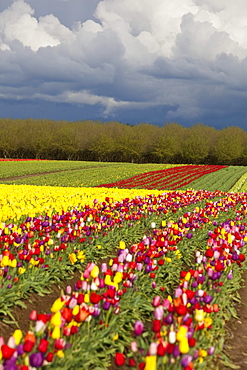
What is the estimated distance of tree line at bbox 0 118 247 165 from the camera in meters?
96.5

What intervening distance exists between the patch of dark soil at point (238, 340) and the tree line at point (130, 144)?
90.3 m

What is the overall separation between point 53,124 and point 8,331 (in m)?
113

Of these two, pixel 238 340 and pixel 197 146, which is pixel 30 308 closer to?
pixel 238 340

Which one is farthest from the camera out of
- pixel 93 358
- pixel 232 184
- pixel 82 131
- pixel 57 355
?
pixel 82 131

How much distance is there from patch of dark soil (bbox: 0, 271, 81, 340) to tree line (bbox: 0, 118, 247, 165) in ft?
297

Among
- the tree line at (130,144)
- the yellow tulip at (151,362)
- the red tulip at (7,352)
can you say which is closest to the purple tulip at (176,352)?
the yellow tulip at (151,362)

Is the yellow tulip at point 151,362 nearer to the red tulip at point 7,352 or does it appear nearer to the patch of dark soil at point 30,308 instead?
the red tulip at point 7,352

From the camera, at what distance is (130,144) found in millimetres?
97750

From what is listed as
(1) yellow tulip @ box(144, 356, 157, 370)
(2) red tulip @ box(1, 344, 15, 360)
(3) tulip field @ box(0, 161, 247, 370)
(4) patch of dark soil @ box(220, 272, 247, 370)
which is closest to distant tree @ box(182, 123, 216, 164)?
(3) tulip field @ box(0, 161, 247, 370)

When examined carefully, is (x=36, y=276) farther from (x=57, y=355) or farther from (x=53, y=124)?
(x=53, y=124)

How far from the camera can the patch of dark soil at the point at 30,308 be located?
5.14 meters

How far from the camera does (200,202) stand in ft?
51.4

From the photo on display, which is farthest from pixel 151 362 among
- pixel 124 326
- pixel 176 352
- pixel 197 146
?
pixel 197 146

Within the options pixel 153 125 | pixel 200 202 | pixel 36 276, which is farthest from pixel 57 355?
pixel 153 125
